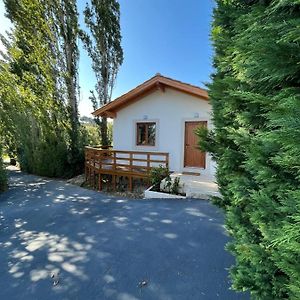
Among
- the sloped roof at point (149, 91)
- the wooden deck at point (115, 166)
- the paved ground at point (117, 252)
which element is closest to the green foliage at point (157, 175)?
the wooden deck at point (115, 166)

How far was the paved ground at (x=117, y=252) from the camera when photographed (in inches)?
115

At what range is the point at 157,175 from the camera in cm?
778

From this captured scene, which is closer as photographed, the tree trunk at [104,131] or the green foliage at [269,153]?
the green foliage at [269,153]

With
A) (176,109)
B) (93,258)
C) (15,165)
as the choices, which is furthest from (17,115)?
(93,258)

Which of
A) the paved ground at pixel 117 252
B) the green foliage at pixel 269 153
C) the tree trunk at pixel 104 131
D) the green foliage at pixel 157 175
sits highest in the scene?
the tree trunk at pixel 104 131

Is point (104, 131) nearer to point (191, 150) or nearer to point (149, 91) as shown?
point (149, 91)

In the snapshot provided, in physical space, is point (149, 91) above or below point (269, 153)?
above

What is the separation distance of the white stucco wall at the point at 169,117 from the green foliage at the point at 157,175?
204cm

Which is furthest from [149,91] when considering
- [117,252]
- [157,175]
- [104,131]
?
[117,252]

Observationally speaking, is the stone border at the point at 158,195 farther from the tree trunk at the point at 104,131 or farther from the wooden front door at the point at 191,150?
the tree trunk at the point at 104,131

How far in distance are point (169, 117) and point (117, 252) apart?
6.94 m

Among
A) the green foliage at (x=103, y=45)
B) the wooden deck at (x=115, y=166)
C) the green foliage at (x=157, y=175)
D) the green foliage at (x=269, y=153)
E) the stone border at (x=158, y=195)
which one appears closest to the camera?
the green foliage at (x=269, y=153)

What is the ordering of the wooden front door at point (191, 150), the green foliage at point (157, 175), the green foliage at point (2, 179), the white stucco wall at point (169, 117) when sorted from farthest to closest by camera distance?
the green foliage at point (2, 179)
the wooden front door at point (191, 150)
the white stucco wall at point (169, 117)
the green foliage at point (157, 175)

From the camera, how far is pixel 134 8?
12.4m
